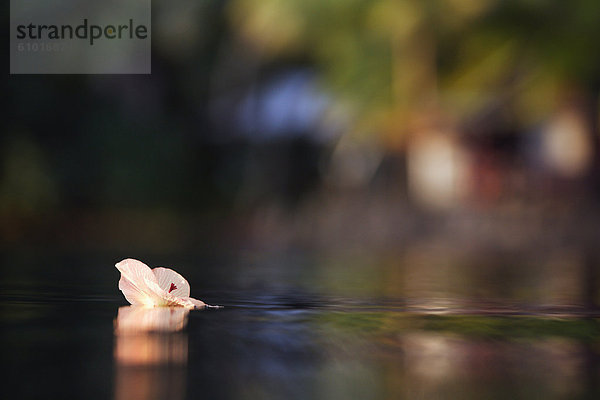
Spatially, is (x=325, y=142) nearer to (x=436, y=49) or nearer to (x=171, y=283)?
(x=436, y=49)

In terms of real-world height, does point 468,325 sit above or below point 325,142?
below

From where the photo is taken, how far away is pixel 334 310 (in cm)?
180

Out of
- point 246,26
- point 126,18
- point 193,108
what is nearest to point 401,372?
point 246,26

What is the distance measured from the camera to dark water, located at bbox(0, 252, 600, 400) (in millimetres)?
887

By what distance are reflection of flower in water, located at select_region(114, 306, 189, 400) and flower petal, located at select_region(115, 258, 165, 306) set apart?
2 centimetres

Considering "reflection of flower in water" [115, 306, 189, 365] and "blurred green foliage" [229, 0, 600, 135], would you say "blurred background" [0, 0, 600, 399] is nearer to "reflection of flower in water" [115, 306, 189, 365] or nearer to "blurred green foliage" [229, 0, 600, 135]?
"blurred green foliage" [229, 0, 600, 135]

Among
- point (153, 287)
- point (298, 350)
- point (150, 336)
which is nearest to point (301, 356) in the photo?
point (298, 350)

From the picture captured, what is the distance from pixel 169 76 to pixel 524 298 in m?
10.7

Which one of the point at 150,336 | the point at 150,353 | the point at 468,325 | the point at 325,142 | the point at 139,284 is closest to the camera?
the point at 150,353

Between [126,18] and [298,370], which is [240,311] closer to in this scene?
[298,370]

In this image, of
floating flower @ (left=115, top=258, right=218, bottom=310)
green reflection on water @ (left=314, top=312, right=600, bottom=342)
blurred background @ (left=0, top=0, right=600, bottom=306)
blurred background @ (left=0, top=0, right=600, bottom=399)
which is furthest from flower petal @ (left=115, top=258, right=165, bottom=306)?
blurred background @ (left=0, top=0, right=600, bottom=306)

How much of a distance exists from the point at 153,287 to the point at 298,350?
564mm

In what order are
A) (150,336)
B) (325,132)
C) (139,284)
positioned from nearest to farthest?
1. (150,336)
2. (139,284)
3. (325,132)

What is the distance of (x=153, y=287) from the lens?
1.71 meters
